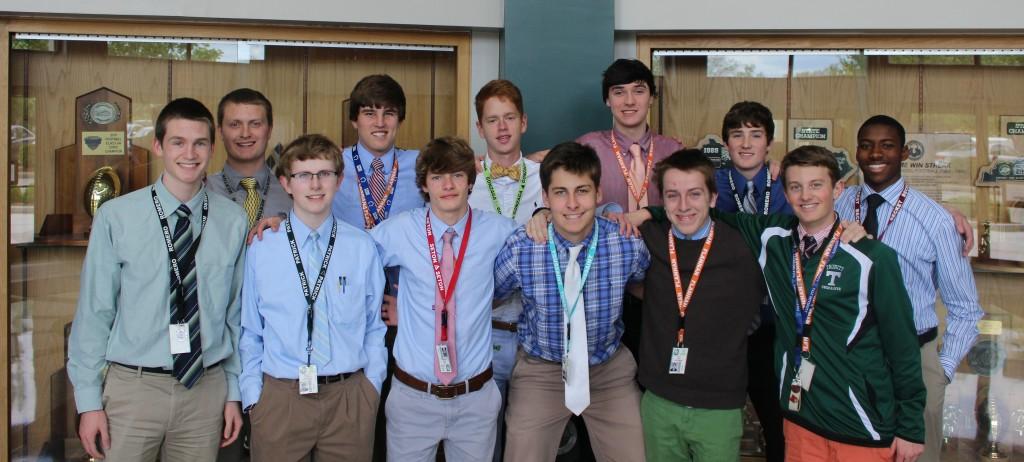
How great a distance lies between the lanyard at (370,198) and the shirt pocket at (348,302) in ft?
2.05

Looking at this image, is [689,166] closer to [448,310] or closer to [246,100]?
[448,310]

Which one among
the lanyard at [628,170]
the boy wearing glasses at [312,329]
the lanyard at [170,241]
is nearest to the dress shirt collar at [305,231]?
the boy wearing glasses at [312,329]

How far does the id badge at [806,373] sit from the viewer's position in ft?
9.09

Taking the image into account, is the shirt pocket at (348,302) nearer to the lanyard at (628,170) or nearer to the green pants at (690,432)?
the green pants at (690,432)

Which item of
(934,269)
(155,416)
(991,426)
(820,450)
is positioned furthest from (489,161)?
(991,426)

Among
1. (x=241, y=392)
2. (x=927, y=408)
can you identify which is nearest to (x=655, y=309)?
(x=927, y=408)

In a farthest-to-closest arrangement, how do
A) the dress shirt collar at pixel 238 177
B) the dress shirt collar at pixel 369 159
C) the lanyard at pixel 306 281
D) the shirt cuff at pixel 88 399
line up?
the dress shirt collar at pixel 369 159 < the dress shirt collar at pixel 238 177 < the lanyard at pixel 306 281 < the shirt cuff at pixel 88 399

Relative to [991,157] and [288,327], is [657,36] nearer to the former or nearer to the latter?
[991,157]

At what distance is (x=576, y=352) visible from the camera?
2.86 metres

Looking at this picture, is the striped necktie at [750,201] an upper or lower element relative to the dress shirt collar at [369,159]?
lower

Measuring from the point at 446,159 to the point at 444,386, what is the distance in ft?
2.93

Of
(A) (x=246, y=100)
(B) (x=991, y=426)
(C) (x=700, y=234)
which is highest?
(A) (x=246, y=100)

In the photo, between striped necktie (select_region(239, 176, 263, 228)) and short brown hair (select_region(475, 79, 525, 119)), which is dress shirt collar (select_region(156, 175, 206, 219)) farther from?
short brown hair (select_region(475, 79, 525, 119))

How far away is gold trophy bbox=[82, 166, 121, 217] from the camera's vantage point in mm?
4273
